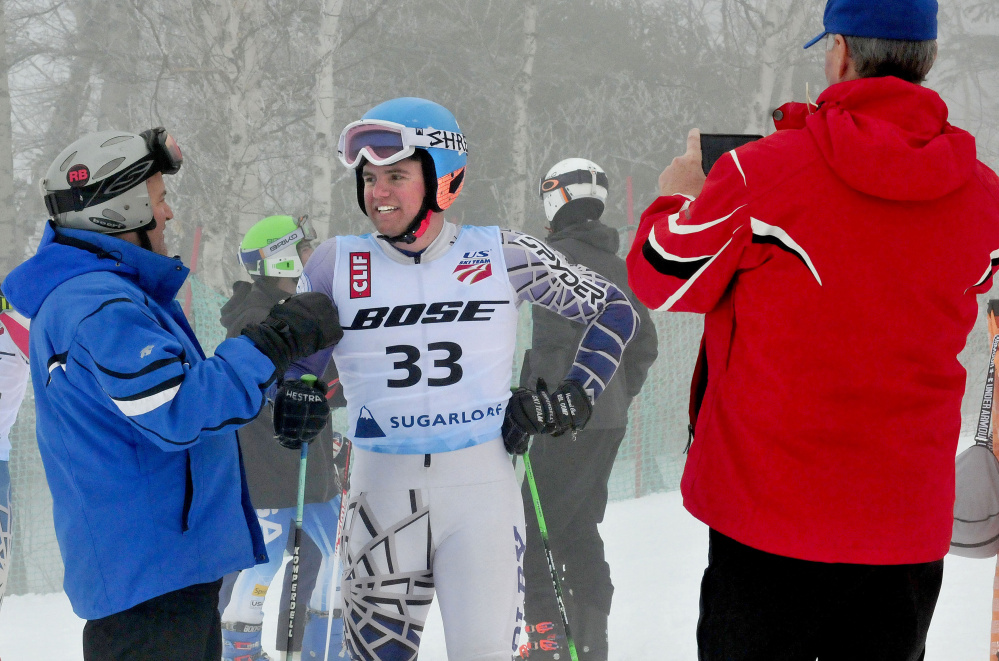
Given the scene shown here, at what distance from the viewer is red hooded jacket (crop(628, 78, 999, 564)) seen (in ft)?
6.41

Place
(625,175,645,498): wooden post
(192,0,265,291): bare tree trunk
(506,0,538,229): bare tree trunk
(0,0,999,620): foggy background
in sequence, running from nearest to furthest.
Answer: (625,175,645,498): wooden post
(192,0,265,291): bare tree trunk
(0,0,999,620): foggy background
(506,0,538,229): bare tree trunk

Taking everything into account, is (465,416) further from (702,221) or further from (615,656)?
(615,656)

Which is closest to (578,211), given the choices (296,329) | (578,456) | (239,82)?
(578,456)

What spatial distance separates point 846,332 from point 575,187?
131 inches

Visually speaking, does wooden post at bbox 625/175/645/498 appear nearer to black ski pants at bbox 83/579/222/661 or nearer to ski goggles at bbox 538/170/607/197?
ski goggles at bbox 538/170/607/197

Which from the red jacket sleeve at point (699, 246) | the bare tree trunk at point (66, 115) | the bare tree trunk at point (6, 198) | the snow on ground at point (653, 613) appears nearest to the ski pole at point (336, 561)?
the snow on ground at point (653, 613)

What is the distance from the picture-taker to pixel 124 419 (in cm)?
235

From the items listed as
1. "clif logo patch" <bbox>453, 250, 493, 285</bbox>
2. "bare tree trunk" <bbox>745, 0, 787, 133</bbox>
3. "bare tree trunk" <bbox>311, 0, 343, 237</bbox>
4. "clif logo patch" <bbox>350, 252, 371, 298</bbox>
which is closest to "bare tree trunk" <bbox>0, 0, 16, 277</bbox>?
"bare tree trunk" <bbox>311, 0, 343, 237</bbox>

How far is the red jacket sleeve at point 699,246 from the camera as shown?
6.59ft

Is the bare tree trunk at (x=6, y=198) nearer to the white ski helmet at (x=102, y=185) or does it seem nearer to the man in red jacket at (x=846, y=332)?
the white ski helmet at (x=102, y=185)

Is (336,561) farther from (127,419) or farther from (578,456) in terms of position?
(127,419)

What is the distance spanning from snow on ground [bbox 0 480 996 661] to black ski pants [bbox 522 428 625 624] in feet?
2.43

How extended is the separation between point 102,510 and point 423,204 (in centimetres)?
152

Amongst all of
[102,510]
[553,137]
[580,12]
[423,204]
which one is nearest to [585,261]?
[423,204]
